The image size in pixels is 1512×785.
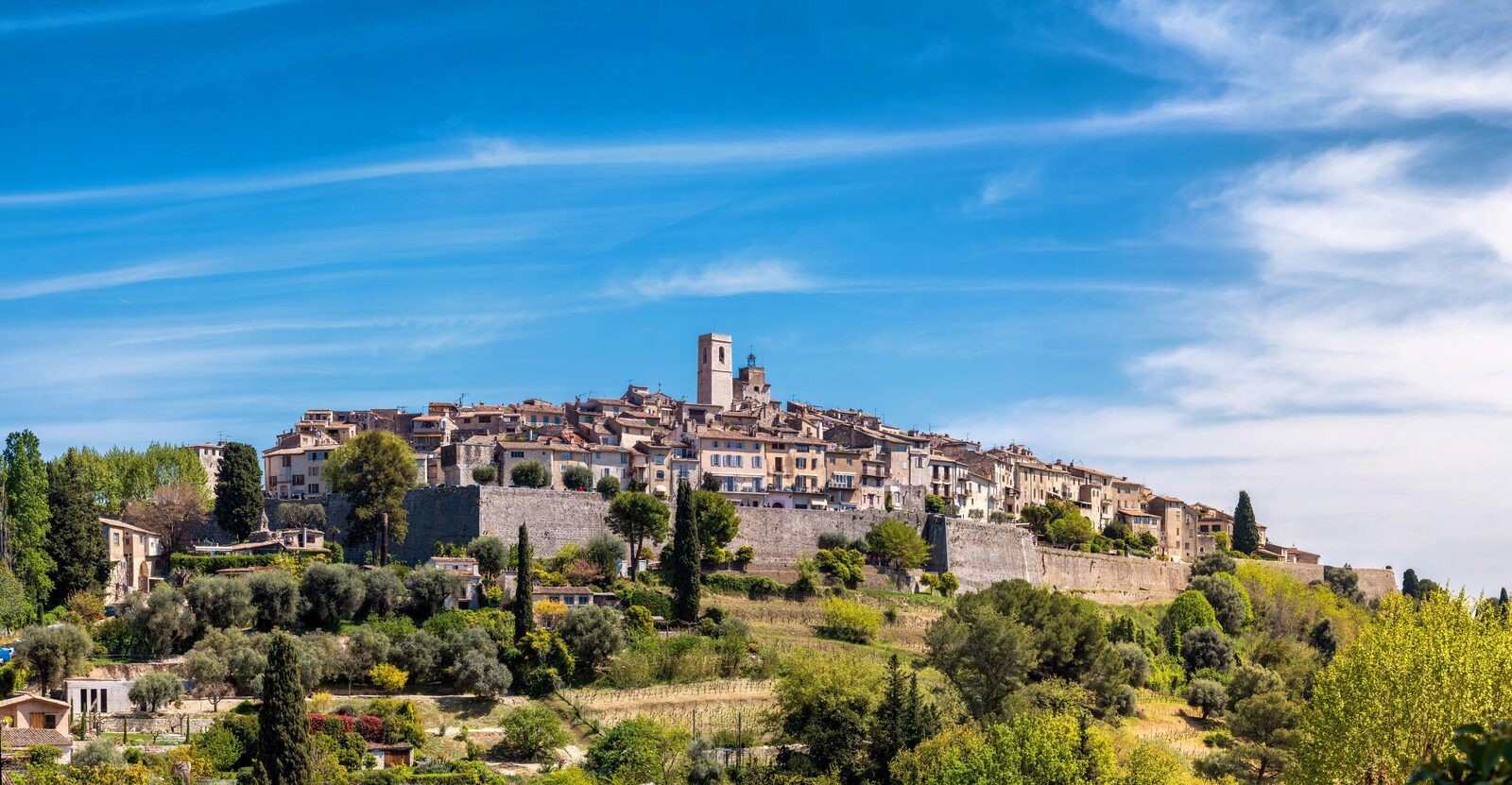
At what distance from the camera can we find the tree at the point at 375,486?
73.6m

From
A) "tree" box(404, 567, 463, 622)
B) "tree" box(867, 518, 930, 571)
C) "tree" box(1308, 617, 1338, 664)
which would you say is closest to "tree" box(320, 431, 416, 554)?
"tree" box(404, 567, 463, 622)

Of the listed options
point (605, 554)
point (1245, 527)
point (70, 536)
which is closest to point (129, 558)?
point (70, 536)

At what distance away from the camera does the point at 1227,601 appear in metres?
95.7

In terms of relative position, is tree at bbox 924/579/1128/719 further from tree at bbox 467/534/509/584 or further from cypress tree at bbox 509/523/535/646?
tree at bbox 467/534/509/584

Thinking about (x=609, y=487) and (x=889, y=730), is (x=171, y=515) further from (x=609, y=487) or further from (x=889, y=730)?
(x=889, y=730)

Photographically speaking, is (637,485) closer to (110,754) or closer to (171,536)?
(171,536)

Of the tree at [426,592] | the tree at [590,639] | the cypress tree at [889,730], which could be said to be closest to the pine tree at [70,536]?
the tree at [426,592]

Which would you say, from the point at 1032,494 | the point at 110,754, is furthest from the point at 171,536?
the point at 1032,494

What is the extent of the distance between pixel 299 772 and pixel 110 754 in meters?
7.78

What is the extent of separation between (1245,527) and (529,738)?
8645cm

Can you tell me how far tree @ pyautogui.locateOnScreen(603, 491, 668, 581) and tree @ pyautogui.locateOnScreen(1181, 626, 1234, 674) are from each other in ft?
96.0

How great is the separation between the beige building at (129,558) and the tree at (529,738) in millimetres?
23111

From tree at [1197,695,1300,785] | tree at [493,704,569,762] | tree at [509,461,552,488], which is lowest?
tree at [1197,695,1300,785]

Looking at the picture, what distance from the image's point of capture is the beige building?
69.9 metres
